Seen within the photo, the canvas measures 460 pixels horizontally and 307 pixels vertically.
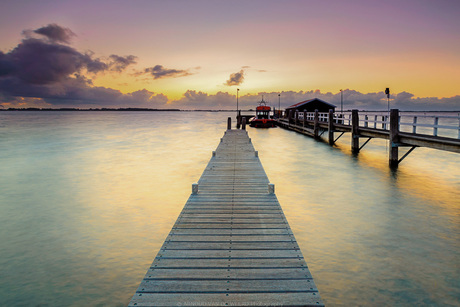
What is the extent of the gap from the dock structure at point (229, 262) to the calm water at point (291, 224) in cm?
147

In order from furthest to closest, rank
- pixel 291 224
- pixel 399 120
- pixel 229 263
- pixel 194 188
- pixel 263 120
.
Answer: pixel 263 120, pixel 399 120, pixel 291 224, pixel 194 188, pixel 229 263

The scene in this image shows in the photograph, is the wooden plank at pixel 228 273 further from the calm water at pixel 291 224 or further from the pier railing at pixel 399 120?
the pier railing at pixel 399 120

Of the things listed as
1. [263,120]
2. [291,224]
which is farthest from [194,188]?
→ [263,120]

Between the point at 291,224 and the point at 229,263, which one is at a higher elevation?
→ the point at 229,263

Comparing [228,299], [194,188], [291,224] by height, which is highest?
[194,188]

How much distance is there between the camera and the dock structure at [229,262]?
397 cm

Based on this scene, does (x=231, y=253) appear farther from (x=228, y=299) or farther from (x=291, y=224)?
(x=291, y=224)

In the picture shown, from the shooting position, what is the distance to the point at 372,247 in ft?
25.7

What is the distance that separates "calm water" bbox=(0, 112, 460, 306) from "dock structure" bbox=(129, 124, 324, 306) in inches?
58.1

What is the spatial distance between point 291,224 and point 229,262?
545 centimetres

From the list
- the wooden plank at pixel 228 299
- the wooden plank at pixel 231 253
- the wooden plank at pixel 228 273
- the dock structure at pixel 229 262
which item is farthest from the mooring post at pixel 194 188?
the wooden plank at pixel 228 299

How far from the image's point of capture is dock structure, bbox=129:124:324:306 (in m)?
3.97

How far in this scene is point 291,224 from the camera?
9.90 m

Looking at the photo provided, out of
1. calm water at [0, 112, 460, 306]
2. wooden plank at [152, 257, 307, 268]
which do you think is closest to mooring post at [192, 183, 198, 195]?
calm water at [0, 112, 460, 306]
